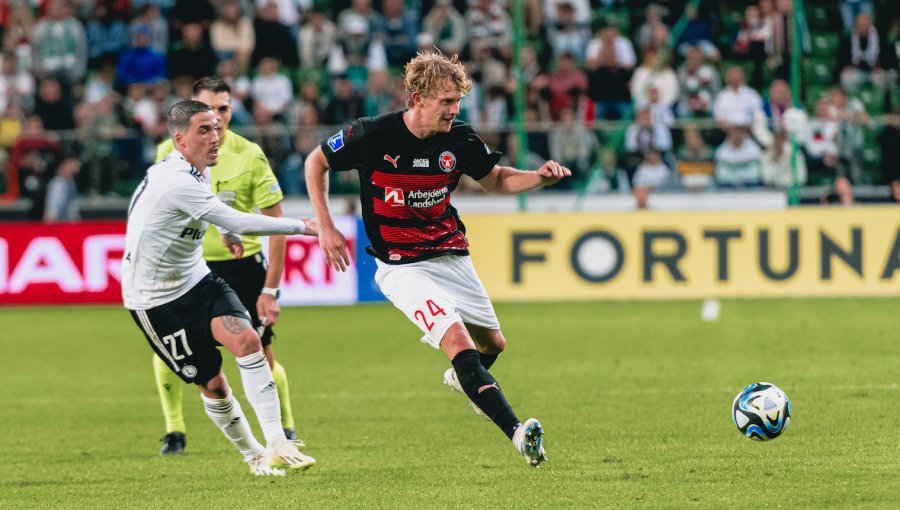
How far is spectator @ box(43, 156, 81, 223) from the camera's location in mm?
17219

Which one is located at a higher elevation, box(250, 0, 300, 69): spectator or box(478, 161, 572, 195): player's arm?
box(250, 0, 300, 69): spectator

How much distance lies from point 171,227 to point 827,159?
11.5 metres

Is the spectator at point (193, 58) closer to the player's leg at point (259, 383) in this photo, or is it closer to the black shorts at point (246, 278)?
the black shorts at point (246, 278)

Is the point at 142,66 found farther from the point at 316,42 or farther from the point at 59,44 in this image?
the point at 316,42

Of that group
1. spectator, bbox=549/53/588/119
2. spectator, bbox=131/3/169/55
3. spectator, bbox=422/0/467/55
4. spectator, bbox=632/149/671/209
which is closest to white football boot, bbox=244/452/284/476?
spectator, bbox=632/149/671/209

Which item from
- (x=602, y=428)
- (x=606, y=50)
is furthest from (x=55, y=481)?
(x=606, y=50)

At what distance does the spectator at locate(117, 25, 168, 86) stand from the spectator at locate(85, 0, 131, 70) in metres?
0.69

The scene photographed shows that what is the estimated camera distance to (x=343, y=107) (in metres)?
18.4

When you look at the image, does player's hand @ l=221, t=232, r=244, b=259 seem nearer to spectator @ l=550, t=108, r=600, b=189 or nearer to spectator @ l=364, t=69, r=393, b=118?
spectator @ l=550, t=108, r=600, b=189

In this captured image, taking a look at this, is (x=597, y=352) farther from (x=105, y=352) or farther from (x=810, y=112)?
(x=810, y=112)

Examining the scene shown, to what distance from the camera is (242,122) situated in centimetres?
1872

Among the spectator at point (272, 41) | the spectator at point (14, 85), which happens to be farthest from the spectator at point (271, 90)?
the spectator at point (14, 85)

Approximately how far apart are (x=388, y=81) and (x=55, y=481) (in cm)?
1186

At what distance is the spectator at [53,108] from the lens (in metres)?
18.7
